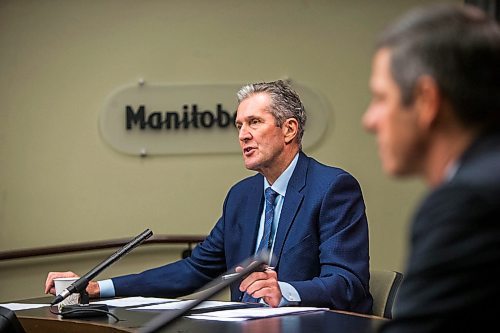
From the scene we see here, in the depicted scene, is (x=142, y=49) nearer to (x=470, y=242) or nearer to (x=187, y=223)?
(x=187, y=223)

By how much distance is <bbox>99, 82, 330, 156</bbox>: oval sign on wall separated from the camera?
4781 mm

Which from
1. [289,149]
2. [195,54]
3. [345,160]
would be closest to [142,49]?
[195,54]

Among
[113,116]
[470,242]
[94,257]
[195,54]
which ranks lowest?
[94,257]

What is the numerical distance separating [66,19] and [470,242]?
3948 mm

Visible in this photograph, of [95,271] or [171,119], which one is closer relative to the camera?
[95,271]

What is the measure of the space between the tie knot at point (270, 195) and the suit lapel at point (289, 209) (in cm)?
→ 8

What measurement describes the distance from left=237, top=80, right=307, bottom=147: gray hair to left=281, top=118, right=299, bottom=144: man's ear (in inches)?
0.5

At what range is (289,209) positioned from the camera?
3.09 m

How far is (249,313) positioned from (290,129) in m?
0.94

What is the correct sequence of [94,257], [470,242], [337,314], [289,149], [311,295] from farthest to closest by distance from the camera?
[94,257] < [289,149] < [311,295] < [337,314] < [470,242]

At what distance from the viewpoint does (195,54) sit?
4.83 meters

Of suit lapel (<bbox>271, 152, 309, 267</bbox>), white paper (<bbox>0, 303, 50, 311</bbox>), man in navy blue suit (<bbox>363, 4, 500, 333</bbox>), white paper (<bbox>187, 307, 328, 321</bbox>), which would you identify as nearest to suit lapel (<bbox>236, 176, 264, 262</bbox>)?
suit lapel (<bbox>271, 152, 309, 267</bbox>)

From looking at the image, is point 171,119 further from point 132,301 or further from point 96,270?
point 96,270

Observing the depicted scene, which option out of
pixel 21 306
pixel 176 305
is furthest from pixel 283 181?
pixel 21 306
